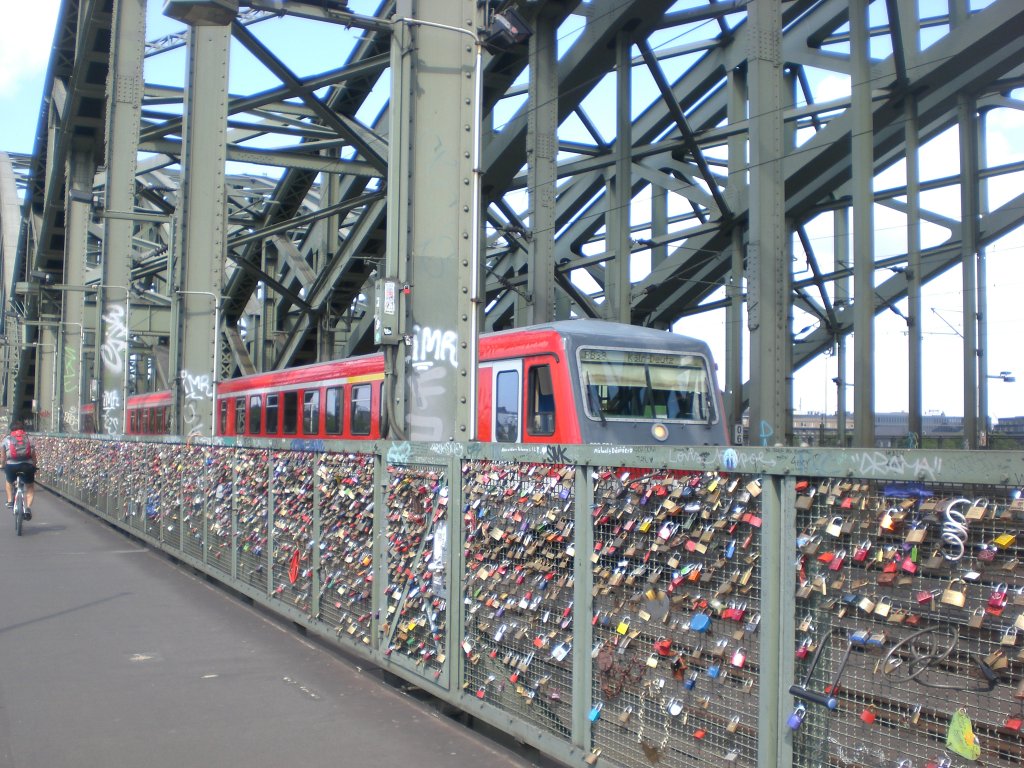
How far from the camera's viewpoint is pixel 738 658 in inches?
156

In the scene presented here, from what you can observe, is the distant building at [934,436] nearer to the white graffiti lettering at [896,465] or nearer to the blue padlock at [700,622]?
the blue padlock at [700,622]

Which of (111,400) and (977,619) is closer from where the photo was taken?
(977,619)

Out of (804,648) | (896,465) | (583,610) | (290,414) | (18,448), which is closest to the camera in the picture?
(896,465)

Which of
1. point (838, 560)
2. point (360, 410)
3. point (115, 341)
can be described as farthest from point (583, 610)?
point (115, 341)

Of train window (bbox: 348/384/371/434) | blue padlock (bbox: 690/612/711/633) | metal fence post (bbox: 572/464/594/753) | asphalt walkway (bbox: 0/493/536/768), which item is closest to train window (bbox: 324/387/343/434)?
train window (bbox: 348/384/371/434)

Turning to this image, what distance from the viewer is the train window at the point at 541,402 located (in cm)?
1312

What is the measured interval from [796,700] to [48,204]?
41.2 meters

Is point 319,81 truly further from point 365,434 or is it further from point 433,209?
point 433,209

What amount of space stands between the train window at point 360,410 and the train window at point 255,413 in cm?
545

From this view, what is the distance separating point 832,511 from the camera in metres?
3.66

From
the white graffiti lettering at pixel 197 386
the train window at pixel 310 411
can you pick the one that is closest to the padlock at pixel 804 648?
the white graffiti lettering at pixel 197 386

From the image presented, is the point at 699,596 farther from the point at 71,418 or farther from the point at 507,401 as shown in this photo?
the point at 71,418

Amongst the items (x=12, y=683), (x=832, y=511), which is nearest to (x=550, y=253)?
(x=12, y=683)

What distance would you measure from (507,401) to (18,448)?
9.03 m
